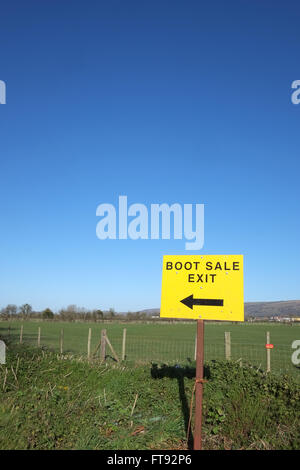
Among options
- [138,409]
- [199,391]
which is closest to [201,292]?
[199,391]

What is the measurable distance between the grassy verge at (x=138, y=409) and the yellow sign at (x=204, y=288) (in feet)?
6.62

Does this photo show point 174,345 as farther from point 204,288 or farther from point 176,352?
point 204,288

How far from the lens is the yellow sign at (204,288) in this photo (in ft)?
16.1

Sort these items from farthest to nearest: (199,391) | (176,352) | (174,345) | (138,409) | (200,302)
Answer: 1. (174,345)
2. (176,352)
3. (138,409)
4. (200,302)
5. (199,391)

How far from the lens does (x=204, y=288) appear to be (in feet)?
16.7

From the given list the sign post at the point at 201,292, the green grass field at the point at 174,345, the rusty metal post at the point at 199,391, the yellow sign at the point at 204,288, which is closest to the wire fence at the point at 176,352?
the green grass field at the point at 174,345

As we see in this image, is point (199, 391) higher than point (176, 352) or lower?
higher

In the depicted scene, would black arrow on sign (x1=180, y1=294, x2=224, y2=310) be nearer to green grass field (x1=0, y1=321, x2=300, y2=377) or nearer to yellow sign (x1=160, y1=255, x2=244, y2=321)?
yellow sign (x1=160, y1=255, x2=244, y2=321)

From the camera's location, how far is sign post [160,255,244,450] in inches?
192

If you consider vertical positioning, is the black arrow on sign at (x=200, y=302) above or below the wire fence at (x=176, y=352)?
above

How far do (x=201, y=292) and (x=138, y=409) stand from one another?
3.37 meters

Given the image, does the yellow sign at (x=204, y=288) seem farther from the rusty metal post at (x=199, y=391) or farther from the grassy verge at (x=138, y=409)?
the grassy verge at (x=138, y=409)

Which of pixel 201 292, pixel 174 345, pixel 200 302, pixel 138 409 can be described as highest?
pixel 201 292

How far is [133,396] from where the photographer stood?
7613 mm
